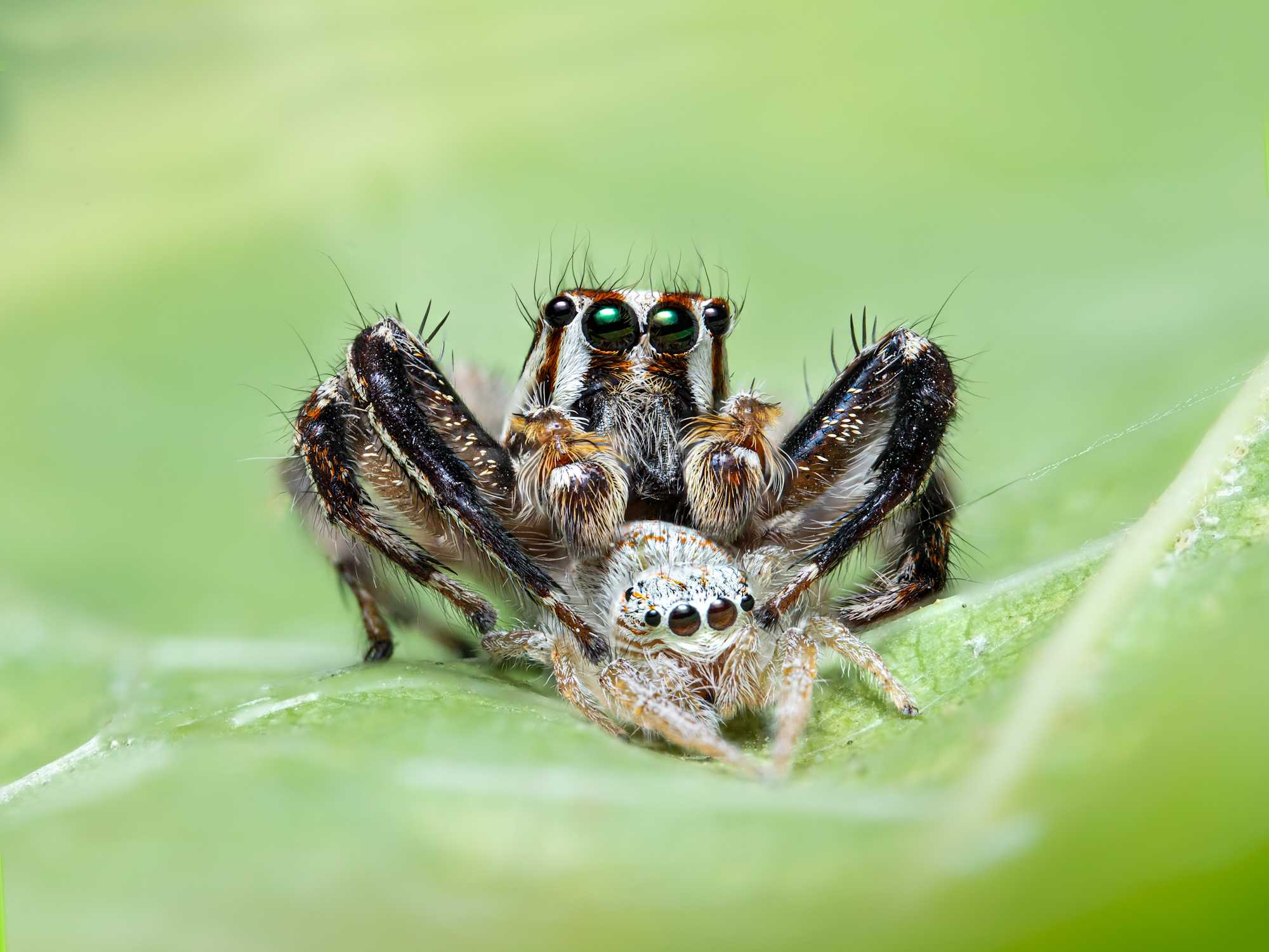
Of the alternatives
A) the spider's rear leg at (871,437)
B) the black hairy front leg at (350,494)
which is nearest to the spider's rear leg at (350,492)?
the black hairy front leg at (350,494)

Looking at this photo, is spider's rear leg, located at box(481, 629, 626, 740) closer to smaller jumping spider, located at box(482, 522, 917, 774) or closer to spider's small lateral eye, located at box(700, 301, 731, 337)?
smaller jumping spider, located at box(482, 522, 917, 774)

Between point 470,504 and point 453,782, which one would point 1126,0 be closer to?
→ point 470,504

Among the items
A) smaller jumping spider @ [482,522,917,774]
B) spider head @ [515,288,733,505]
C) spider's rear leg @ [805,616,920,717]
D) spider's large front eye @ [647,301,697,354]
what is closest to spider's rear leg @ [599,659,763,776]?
smaller jumping spider @ [482,522,917,774]

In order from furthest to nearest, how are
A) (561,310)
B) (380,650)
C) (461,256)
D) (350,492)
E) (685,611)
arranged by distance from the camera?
(461,256)
(380,650)
(561,310)
(350,492)
(685,611)

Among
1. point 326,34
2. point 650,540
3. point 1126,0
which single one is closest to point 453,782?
point 650,540

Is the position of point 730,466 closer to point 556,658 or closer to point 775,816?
point 556,658

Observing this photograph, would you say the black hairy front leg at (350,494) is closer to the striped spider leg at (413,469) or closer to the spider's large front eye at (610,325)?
the striped spider leg at (413,469)

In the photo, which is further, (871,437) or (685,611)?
(871,437)

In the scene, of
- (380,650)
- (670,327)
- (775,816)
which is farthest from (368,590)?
(775,816)
